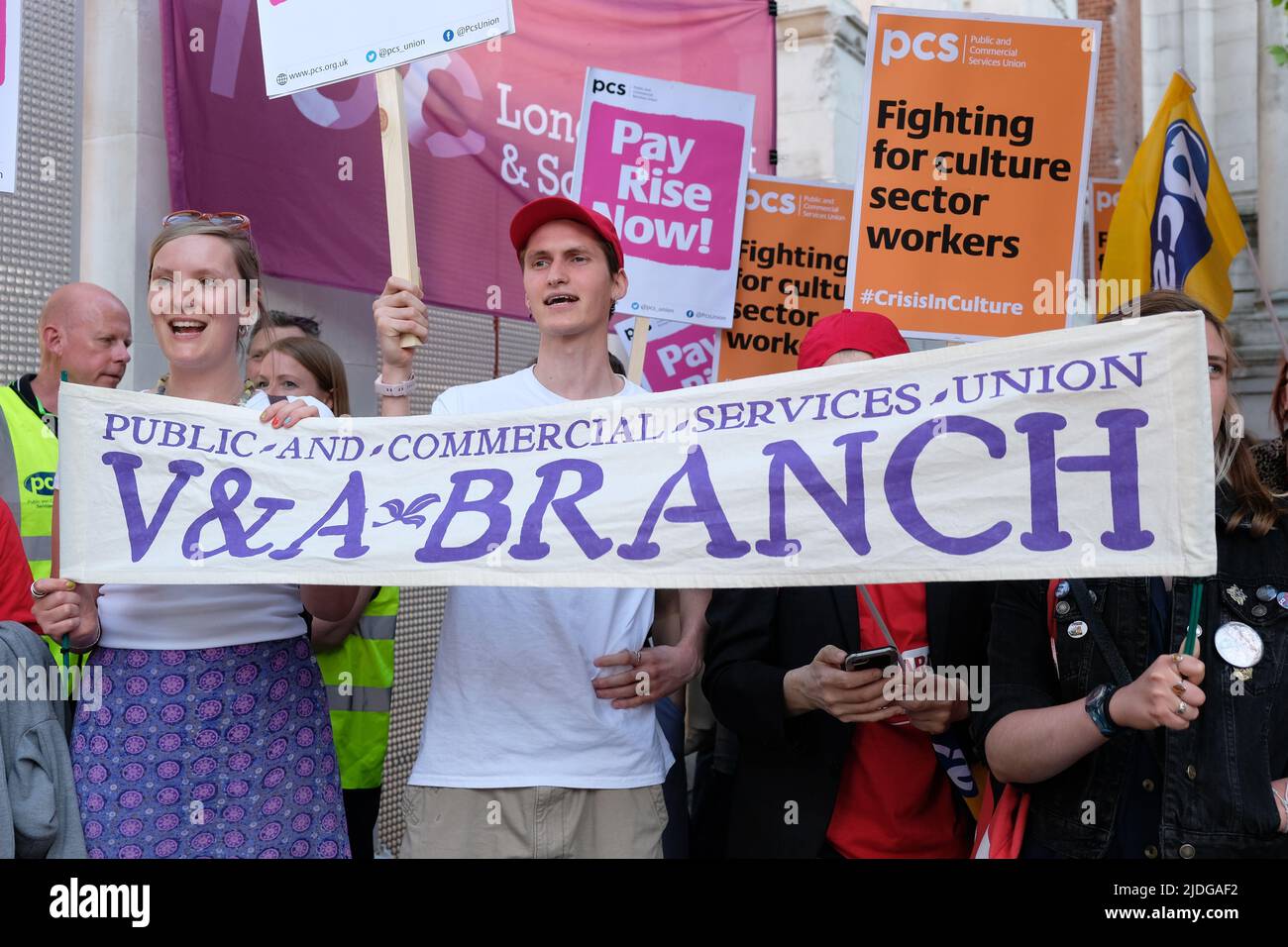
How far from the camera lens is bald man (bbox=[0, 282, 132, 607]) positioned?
426 cm

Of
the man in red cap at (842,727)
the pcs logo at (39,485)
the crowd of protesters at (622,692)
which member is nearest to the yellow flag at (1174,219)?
the crowd of protesters at (622,692)

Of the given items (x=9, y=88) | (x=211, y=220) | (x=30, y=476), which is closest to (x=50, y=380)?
(x=30, y=476)

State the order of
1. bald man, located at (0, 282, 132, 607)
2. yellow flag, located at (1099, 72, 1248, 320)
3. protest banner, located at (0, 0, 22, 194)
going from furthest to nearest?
yellow flag, located at (1099, 72, 1248, 320), bald man, located at (0, 282, 132, 607), protest banner, located at (0, 0, 22, 194)

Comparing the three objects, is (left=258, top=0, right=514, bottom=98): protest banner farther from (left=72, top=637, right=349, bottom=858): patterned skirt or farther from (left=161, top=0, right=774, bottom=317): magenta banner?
(left=161, top=0, right=774, bottom=317): magenta banner

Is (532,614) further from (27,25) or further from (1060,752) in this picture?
(27,25)

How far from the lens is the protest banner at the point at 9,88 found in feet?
13.2

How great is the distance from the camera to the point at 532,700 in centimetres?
316

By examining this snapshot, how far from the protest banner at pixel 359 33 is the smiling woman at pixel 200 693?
1.97 feet

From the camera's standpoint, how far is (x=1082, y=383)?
9.24 feet

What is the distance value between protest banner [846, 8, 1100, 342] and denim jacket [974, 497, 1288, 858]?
2660 mm

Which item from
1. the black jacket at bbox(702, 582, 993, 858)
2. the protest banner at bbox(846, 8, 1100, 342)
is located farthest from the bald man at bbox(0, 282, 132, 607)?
the protest banner at bbox(846, 8, 1100, 342)

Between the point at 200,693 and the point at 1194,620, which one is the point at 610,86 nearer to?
the point at 200,693

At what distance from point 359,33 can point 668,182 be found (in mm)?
2712

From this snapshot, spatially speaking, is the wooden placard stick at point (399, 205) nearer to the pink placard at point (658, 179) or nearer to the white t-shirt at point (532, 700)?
the white t-shirt at point (532, 700)
